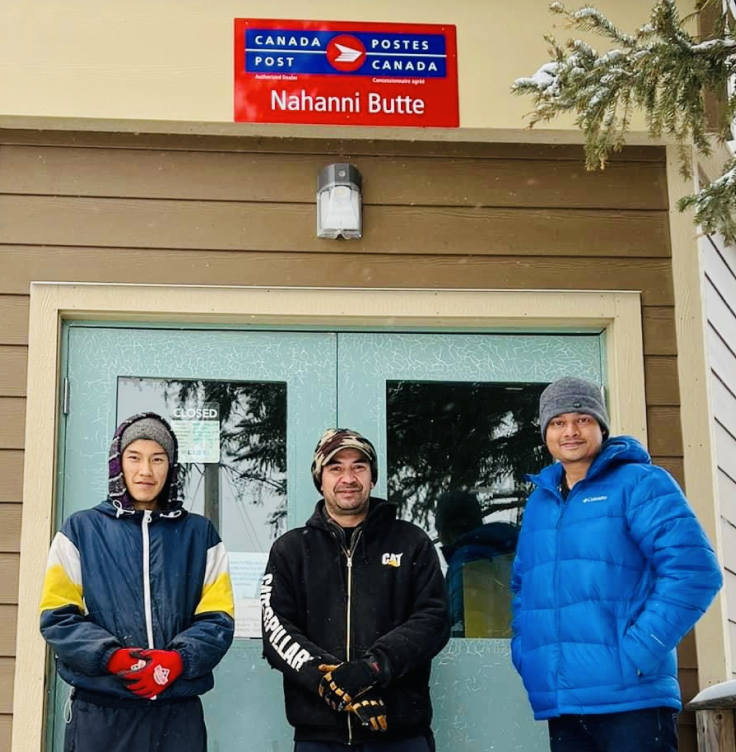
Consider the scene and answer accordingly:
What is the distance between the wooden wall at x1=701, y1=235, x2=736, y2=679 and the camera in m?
4.95

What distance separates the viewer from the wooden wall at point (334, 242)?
474 cm

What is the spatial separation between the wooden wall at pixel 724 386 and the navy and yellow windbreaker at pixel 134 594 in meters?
2.07

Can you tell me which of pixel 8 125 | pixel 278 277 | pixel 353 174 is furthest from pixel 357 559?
pixel 8 125

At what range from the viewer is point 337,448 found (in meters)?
4.09

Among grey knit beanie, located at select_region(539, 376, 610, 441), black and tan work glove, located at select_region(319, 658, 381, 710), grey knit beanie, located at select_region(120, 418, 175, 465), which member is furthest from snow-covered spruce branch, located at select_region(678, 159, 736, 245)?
grey knit beanie, located at select_region(120, 418, 175, 465)

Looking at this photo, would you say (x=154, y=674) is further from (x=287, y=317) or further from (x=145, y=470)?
(x=287, y=317)

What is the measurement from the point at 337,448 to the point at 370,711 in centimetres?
85

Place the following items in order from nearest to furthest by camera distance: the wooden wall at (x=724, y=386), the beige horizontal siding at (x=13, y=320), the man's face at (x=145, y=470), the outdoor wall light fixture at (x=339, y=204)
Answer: the man's face at (x=145, y=470) < the beige horizontal siding at (x=13, y=320) < the outdoor wall light fixture at (x=339, y=204) < the wooden wall at (x=724, y=386)

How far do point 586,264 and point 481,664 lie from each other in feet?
5.14

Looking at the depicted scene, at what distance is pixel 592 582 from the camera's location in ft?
12.3

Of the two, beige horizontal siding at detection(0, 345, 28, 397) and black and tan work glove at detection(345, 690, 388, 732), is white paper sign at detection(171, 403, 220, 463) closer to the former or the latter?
beige horizontal siding at detection(0, 345, 28, 397)

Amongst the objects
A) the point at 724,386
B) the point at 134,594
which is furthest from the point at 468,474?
the point at 134,594

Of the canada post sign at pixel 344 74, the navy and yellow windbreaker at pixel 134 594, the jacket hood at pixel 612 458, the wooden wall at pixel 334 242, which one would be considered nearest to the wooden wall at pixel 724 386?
the wooden wall at pixel 334 242

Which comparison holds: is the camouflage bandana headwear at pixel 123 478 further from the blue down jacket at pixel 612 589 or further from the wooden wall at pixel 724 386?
the wooden wall at pixel 724 386
